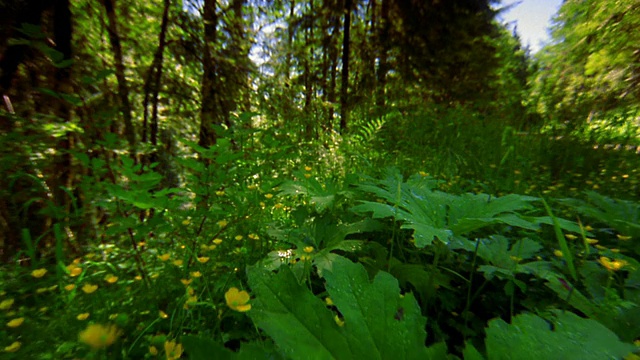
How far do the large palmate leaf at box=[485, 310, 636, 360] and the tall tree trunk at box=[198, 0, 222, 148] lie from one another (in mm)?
2953

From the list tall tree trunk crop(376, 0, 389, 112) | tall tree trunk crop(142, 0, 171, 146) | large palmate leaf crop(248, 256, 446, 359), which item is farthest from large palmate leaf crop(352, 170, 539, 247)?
tall tree trunk crop(376, 0, 389, 112)

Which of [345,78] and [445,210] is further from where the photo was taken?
[345,78]

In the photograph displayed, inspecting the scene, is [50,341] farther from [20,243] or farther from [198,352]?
[20,243]

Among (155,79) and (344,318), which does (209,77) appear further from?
(344,318)

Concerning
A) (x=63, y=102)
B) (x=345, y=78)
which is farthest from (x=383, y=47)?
(x=63, y=102)

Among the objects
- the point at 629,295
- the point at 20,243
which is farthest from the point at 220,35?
the point at 629,295

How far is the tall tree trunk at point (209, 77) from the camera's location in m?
2.89

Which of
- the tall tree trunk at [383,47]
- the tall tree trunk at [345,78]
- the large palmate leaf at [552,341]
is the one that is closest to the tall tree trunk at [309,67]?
the tall tree trunk at [345,78]

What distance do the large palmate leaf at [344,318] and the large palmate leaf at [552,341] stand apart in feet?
0.42

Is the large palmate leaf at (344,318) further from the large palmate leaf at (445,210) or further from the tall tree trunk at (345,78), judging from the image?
the tall tree trunk at (345,78)

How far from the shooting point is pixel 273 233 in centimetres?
138

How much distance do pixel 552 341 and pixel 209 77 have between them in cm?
328

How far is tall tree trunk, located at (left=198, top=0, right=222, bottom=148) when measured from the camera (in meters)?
2.89

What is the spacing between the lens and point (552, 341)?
24.1 inches
